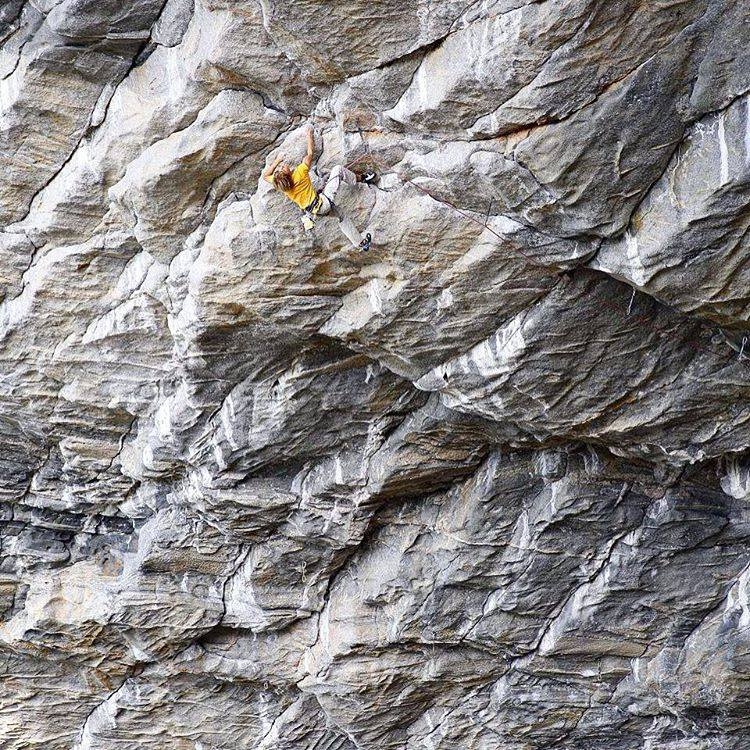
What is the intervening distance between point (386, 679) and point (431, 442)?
5591 millimetres

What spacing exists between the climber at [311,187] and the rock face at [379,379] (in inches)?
7.2

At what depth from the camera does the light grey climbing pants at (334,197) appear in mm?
9266

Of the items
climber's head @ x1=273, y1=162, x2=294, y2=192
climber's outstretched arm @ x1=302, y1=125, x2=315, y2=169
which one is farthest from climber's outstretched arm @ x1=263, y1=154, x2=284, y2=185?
climber's outstretched arm @ x1=302, y1=125, x2=315, y2=169

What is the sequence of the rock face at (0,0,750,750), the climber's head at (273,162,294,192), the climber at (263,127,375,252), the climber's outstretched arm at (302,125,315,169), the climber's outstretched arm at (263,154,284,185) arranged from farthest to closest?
the climber's outstretched arm at (302,125,315,169) → the climber's outstretched arm at (263,154,284,185) → the climber at (263,127,375,252) → the climber's head at (273,162,294,192) → the rock face at (0,0,750,750)

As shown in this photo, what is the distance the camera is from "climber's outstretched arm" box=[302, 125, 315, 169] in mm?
9344

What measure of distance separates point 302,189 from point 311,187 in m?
0.12

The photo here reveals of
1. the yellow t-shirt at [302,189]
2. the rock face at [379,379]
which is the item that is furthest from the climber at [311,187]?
the rock face at [379,379]

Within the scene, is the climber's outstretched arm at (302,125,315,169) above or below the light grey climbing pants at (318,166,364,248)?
above

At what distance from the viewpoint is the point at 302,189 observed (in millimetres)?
9203

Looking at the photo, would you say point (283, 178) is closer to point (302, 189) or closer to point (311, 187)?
point (302, 189)

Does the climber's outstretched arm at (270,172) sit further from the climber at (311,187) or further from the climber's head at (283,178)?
the climber's head at (283,178)

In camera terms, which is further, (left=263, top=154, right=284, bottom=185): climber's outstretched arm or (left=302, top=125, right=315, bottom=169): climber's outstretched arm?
(left=302, top=125, right=315, bottom=169): climber's outstretched arm

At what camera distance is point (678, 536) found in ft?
43.6

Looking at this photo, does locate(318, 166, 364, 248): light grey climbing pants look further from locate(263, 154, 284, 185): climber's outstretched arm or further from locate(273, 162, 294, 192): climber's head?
locate(263, 154, 284, 185): climber's outstretched arm
